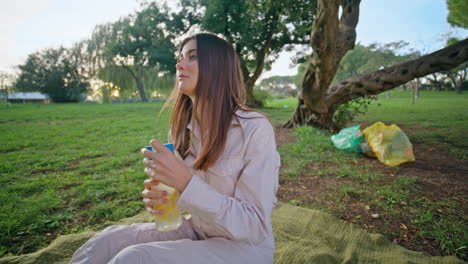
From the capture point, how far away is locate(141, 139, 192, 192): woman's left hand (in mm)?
999

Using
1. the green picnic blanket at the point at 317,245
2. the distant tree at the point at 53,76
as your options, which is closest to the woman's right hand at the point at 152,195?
the green picnic blanket at the point at 317,245

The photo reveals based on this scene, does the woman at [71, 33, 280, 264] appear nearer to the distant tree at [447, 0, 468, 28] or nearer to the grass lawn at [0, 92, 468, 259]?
the grass lawn at [0, 92, 468, 259]

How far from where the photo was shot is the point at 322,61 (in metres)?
6.07

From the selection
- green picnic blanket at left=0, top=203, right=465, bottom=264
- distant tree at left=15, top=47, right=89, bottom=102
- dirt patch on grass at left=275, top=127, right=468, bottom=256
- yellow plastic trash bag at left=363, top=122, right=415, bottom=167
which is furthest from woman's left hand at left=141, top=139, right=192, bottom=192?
distant tree at left=15, top=47, right=89, bottom=102

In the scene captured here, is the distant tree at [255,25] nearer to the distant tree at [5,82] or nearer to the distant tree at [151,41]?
the distant tree at [151,41]

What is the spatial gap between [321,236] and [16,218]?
3261mm

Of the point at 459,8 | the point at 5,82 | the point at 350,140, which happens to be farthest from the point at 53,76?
the point at 459,8

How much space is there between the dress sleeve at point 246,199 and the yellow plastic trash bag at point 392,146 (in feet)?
13.3

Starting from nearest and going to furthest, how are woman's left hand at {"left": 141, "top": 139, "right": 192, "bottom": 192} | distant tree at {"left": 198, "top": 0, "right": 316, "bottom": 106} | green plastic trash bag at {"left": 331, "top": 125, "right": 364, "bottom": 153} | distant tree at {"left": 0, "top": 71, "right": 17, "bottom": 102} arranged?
1. woman's left hand at {"left": 141, "top": 139, "right": 192, "bottom": 192}
2. green plastic trash bag at {"left": 331, "top": 125, "right": 364, "bottom": 153}
3. distant tree at {"left": 198, "top": 0, "right": 316, "bottom": 106}
4. distant tree at {"left": 0, "top": 71, "right": 17, "bottom": 102}

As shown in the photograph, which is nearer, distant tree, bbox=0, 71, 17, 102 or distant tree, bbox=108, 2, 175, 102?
distant tree, bbox=108, 2, 175, 102

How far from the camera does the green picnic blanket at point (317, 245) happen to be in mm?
2045

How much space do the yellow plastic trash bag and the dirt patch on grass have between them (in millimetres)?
134

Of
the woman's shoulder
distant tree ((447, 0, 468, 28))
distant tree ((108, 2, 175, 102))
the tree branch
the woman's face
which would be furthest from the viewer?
→ distant tree ((108, 2, 175, 102))

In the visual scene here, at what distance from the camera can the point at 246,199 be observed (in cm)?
111
